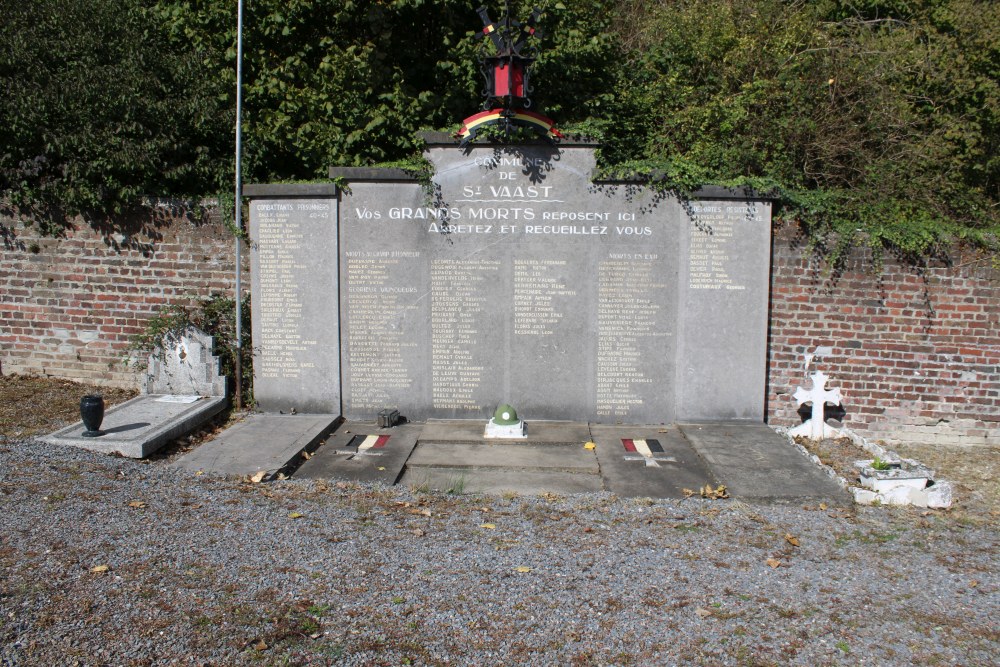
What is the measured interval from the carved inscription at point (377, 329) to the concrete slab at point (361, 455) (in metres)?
0.43

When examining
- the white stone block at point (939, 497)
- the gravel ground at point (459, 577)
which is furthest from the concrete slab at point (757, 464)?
the white stone block at point (939, 497)

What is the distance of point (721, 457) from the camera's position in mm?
7582

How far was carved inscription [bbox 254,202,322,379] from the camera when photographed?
886 cm

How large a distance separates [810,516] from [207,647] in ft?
15.0

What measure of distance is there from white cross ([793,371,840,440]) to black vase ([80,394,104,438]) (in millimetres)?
7056

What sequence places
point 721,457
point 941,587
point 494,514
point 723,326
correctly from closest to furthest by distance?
point 941,587 → point 494,514 → point 721,457 → point 723,326

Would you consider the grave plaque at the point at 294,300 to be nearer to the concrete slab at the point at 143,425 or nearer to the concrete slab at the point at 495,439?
the concrete slab at the point at 143,425

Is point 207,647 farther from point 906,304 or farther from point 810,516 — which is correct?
point 906,304

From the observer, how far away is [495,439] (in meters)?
8.22

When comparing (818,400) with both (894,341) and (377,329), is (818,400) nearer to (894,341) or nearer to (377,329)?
(894,341)

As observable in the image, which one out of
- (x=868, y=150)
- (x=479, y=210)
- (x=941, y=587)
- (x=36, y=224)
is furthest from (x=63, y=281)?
(x=868, y=150)

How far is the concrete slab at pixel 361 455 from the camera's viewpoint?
23.1 feet

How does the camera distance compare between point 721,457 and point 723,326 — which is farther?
point 723,326

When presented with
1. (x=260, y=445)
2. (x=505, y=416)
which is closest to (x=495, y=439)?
(x=505, y=416)
